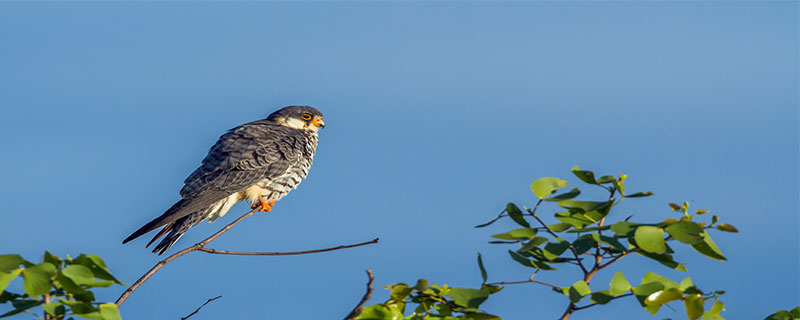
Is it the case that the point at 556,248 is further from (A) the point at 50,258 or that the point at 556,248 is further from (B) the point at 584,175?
(A) the point at 50,258

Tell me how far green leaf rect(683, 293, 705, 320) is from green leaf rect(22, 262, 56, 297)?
213 centimetres

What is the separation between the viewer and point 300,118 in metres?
9.36

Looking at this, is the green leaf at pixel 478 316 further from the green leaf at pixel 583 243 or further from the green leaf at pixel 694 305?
the green leaf at pixel 694 305

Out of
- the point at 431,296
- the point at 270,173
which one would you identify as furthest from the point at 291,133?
the point at 431,296

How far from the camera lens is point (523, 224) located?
2.75m

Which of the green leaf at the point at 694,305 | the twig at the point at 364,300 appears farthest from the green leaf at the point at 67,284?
the green leaf at the point at 694,305

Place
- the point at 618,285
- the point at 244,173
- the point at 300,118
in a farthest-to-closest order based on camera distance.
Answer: the point at 300,118 < the point at 244,173 < the point at 618,285

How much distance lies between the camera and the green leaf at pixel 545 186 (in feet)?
8.99

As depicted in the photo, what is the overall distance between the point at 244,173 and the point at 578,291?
225 inches

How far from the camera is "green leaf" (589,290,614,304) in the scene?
2539 millimetres

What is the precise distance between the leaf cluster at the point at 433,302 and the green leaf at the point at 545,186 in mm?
387

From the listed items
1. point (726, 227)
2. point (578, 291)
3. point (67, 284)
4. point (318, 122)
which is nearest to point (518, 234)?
Answer: point (578, 291)

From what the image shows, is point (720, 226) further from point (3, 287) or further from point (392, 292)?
point (3, 287)

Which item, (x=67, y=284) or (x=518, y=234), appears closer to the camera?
(x=67, y=284)
